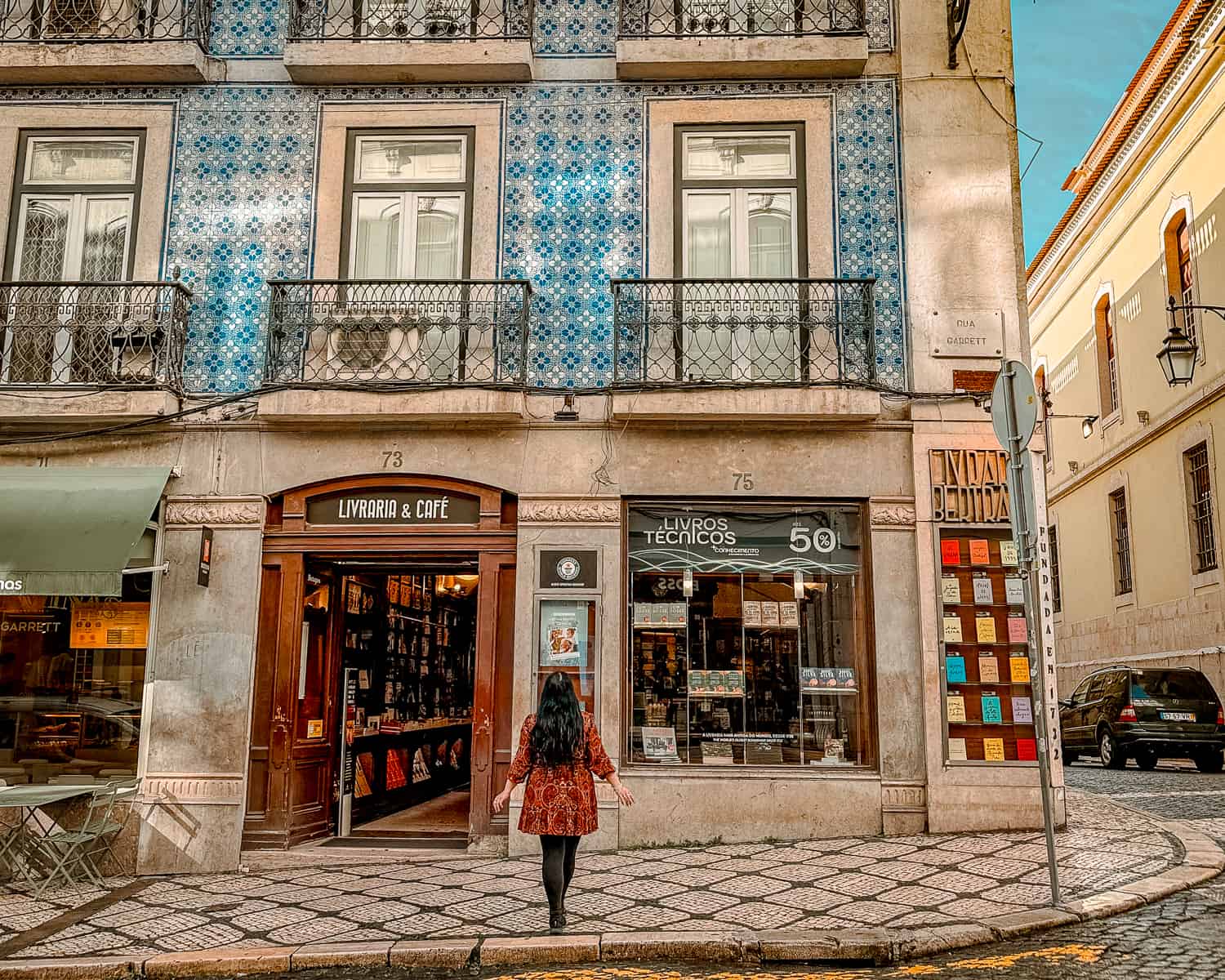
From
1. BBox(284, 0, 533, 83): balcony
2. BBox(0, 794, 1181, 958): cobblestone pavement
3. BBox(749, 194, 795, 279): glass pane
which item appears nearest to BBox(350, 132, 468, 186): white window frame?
BBox(284, 0, 533, 83): balcony

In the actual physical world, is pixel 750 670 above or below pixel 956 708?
above

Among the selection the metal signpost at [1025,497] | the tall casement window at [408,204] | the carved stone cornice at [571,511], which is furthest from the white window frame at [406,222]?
the metal signpost at [1025,497]

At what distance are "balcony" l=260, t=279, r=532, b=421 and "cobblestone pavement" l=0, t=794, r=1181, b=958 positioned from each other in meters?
4.22

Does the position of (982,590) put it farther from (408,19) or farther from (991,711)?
(408,19)

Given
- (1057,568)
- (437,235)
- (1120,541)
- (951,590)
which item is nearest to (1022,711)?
(951,590)

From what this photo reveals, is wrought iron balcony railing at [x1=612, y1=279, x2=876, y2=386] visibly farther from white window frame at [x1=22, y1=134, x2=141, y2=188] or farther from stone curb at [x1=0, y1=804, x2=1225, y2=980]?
stone curb at [x1=0, y1=804, x2=1225, y2=980]

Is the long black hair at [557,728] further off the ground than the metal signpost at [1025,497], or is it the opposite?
the metal signpost at [1025,497]

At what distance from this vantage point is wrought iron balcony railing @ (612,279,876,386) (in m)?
10.2

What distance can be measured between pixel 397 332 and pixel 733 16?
14.7 ft

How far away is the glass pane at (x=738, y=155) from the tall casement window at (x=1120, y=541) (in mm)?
18676

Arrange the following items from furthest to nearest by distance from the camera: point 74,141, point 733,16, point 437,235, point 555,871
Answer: point 74,141, point 733,16, point 437,235, point 555,871

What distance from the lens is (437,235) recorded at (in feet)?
35.7

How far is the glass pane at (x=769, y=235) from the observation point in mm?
10703

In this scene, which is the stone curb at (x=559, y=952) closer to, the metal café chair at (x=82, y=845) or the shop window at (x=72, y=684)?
the metal café chair at (x=82, y=845)
